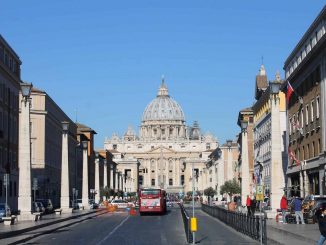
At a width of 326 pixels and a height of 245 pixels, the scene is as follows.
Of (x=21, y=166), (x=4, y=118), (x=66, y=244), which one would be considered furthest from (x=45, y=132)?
(x=66, y=244)

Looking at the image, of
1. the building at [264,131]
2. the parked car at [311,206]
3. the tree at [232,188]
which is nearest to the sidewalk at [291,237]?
the parked car at [311,206]

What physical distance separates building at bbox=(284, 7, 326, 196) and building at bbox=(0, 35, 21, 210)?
2540cm

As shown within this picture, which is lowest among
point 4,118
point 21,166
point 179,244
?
point 179,244

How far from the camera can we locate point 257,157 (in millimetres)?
104125

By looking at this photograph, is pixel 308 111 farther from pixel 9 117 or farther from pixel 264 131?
pixel 264 131

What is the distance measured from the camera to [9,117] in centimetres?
7350

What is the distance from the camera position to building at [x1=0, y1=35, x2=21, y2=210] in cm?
6956

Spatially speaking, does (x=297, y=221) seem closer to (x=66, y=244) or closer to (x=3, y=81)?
(x=66, y=244)

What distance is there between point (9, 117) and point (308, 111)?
28.5 m

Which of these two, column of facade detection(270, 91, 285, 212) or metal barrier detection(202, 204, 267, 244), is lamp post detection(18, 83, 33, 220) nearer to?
metal barrier detection(202, 204, 267, 244)

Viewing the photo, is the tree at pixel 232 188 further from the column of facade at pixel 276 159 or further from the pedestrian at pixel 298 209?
the pedestrian at pixel 298 209

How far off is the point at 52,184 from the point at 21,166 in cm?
5498

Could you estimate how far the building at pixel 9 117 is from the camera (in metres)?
69.6

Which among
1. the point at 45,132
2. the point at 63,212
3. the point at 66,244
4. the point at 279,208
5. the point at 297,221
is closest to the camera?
the point at 66,244
